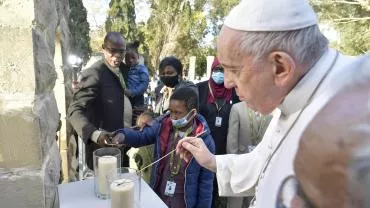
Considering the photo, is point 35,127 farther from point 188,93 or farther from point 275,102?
point 188,93

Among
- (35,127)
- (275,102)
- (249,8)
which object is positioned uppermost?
(249,8)

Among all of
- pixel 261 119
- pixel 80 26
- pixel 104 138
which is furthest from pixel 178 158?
pixel 80 26

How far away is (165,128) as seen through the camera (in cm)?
260

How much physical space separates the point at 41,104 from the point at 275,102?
78 cm

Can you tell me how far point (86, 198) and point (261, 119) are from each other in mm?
1747

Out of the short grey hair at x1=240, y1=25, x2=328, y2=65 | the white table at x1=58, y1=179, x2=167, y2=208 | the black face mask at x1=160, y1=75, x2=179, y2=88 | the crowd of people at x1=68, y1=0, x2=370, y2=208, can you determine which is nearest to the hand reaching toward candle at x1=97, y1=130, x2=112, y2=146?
the crowd of people at x1=68, y1=0, x2=370, y2=208

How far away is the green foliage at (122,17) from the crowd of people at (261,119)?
14075 mm

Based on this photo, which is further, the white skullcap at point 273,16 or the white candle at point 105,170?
the white candle at point 105,170

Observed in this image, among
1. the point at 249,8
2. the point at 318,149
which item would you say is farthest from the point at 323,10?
the point at 318,149

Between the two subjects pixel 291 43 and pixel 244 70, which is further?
pixel 244 70

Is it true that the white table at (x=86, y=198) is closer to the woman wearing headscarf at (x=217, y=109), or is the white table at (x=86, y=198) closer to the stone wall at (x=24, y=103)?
the stone wall at (x=24, y=103)

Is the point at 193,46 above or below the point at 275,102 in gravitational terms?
below

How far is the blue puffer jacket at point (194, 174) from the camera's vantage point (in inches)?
95.6

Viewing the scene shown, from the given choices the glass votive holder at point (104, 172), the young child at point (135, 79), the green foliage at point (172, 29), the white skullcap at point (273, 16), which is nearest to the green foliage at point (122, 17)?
the green foliage at point (172, 29)
